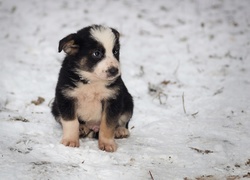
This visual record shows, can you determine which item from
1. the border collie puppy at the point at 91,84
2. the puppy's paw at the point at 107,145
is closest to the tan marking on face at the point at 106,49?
the border collie puppy at the point at 91,84

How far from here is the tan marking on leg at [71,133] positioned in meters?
4.43

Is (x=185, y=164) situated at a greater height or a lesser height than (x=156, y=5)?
lesser

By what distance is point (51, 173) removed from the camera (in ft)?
11.9

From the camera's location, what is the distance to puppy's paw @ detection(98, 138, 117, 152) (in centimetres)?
440

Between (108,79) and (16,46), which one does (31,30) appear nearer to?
(16,46)

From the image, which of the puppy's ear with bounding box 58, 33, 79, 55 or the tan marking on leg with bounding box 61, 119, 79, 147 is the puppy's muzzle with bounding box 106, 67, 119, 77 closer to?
the puppy's ear with bounding box 58, 33, 79, 55

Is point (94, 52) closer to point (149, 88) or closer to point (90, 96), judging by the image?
point (90, 96)

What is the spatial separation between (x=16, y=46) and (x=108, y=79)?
4.87 meters

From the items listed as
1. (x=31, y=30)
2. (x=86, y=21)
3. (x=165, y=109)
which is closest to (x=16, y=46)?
(x=31, y=30)

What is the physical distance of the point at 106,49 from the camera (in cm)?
438

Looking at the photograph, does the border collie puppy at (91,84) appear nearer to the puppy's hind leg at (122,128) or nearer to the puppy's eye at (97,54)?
the puppy's eye at (97,54)

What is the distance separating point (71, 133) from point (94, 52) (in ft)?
3.12

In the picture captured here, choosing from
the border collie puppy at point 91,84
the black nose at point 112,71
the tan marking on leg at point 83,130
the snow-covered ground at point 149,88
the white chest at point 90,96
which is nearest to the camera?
the snow-covered ground at point 149,88

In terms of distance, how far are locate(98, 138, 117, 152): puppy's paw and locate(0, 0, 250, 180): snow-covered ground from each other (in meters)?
Answer: 0.08
